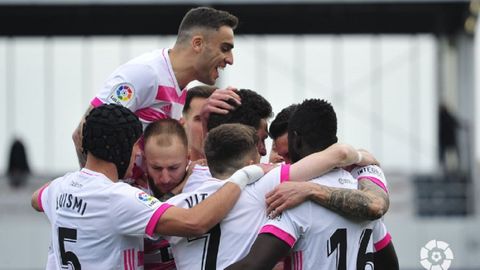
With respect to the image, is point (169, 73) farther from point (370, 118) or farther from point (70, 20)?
point (370, 118)

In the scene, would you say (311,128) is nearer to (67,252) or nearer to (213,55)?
(213,55)

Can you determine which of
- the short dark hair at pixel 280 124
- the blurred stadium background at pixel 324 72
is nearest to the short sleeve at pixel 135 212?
the short dark hair at pixel 280 124

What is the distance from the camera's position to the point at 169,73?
7641mm

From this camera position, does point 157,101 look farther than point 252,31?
No

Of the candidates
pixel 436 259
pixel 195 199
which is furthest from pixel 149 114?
pixel 436 259

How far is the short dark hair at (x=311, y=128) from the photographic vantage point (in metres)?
6.68

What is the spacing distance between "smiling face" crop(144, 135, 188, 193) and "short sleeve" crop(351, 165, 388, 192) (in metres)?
0.89

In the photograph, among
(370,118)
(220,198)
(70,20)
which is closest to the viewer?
(220,198)

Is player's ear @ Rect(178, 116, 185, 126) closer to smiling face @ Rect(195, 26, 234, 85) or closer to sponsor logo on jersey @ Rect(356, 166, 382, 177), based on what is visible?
smiling face @ Rect(195, 26, 234, 85)

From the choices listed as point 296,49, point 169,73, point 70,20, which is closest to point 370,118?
point 296,49

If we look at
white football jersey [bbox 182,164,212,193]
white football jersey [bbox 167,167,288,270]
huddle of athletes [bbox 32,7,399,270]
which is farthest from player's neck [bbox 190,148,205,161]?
white football jersey [bbox 167,167,288,270]

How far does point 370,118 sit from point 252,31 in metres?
3.78

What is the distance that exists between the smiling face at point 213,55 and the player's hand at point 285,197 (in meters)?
1.39

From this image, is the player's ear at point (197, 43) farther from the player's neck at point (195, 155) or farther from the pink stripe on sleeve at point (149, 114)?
the player's neck at point (195, 155)
